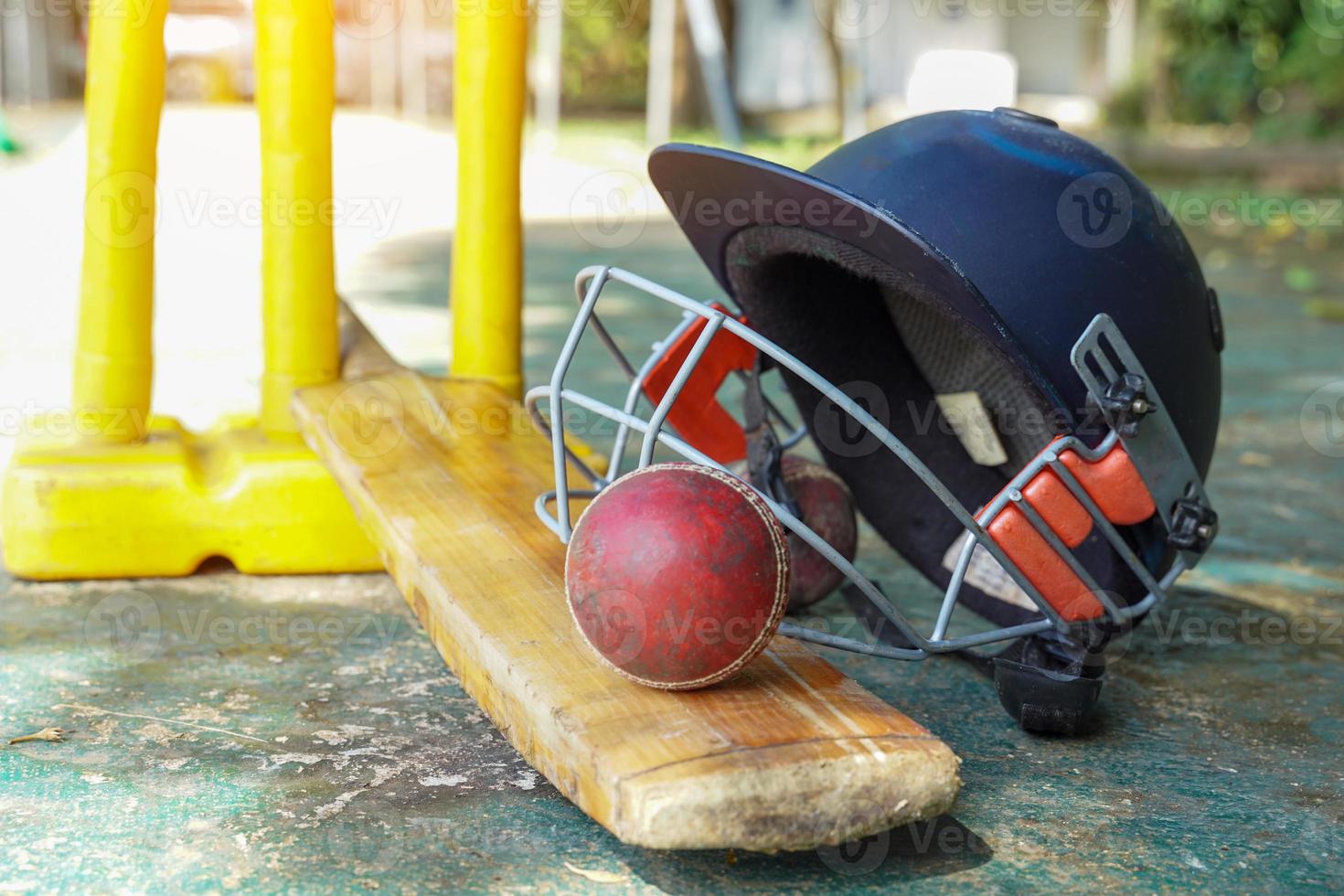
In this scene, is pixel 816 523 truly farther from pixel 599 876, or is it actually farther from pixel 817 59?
pixel 817 59

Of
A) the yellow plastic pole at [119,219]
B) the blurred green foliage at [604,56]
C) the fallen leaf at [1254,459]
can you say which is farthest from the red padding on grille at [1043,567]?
the blurred green foliage at [604,56]

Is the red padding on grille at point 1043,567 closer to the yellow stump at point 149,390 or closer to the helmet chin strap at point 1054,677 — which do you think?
the helmet chin strap at point 1054,677

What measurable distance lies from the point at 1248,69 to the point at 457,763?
1483cm

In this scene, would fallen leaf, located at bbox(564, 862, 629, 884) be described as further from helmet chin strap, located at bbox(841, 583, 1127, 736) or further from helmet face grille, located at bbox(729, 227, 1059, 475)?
helmet face grille, located at bbox(729, 227, 1059, 475)

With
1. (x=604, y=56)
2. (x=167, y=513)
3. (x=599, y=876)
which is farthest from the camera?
(x=604, y=56)

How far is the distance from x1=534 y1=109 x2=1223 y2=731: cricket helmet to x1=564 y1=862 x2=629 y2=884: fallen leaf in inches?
14.4

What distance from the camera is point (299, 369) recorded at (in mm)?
2600

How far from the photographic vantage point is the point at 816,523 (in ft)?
7.46

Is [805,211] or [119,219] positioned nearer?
[805,211]

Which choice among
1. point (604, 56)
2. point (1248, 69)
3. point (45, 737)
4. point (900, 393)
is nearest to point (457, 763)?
point (45, 737)

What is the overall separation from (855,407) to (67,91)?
1492 cm

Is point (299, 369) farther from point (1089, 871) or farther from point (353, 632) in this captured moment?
point (1089, 871)

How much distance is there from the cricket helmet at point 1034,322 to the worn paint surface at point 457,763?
0.17m

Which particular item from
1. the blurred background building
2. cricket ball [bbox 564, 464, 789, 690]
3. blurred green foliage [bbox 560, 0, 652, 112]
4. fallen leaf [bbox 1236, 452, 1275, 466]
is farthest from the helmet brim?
blurred green foliage [bbox 560, 0, 652, 112]
